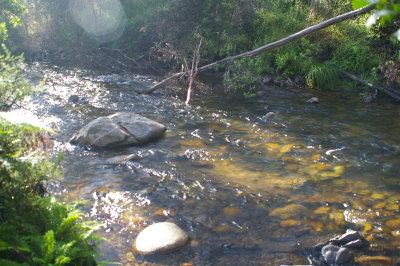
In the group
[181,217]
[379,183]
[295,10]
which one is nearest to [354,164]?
[379,183]

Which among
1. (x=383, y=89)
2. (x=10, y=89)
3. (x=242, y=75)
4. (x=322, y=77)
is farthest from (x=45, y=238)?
(x=322, y=77)

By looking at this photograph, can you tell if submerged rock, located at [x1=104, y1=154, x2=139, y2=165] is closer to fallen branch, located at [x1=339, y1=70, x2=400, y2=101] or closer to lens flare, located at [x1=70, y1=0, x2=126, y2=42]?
fallen branch, located at [x1=339, y1=70, x2=400, y2=101]

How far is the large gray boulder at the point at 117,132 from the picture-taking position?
7.29m

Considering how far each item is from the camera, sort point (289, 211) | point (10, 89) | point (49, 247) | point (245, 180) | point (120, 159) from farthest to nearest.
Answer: point (120, 159)
point (245, 180)
point (289, 211)
point (10, 89)
point (49, 247)

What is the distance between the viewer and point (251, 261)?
3.89 metres

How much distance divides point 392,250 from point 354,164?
2.56 meters

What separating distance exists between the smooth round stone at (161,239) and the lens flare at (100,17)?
17089mm

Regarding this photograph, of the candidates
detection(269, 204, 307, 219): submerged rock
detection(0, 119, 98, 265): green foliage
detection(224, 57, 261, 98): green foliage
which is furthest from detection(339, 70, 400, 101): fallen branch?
detection(0, 119, 98, 265): green foliage

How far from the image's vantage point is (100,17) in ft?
67.9

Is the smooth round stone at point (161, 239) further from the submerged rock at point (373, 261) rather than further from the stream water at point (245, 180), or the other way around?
the submerged rock at point (373, 261)

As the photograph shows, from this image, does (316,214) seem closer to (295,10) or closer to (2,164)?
(2,164)

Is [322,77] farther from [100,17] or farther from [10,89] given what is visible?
[100,17]

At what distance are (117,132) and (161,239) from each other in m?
3.70

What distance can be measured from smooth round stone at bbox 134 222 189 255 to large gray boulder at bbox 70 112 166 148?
3.29m
